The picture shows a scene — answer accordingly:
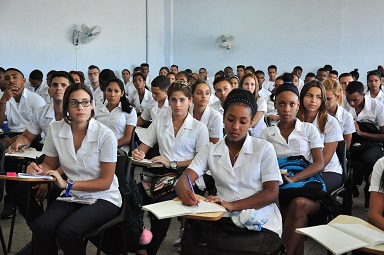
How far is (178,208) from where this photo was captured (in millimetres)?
2027

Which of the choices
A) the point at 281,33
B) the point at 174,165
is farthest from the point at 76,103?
the point at 281,33

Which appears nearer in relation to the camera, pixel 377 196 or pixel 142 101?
pixel 377 196

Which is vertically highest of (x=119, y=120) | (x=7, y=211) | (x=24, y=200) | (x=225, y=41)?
(x=225, y=41)

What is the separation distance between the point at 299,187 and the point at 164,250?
1190 millimetres

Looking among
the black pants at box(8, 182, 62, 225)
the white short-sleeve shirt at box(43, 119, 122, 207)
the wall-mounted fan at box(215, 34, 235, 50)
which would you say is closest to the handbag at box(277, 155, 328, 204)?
the white short-sleeve shirt at box(43, 119, 122, 207)

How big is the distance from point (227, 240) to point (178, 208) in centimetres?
28

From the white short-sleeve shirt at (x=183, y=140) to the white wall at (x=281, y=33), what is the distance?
8.06 meters

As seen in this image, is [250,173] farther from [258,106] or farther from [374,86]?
[374,86]

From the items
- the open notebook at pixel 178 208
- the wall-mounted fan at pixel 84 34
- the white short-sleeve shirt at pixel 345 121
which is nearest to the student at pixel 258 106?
the white short-sleeve shirt at pixel 345 121

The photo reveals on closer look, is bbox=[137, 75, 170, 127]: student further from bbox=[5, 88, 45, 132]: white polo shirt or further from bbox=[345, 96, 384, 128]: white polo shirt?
bbox=[345, 96, 384, 128]: white polo shirt

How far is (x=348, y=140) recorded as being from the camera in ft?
13.1

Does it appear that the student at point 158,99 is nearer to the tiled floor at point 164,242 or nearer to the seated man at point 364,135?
the tiled floor at point 164,242

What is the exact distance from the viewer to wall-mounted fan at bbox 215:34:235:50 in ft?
37.5

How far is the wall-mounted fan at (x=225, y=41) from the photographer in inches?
450
